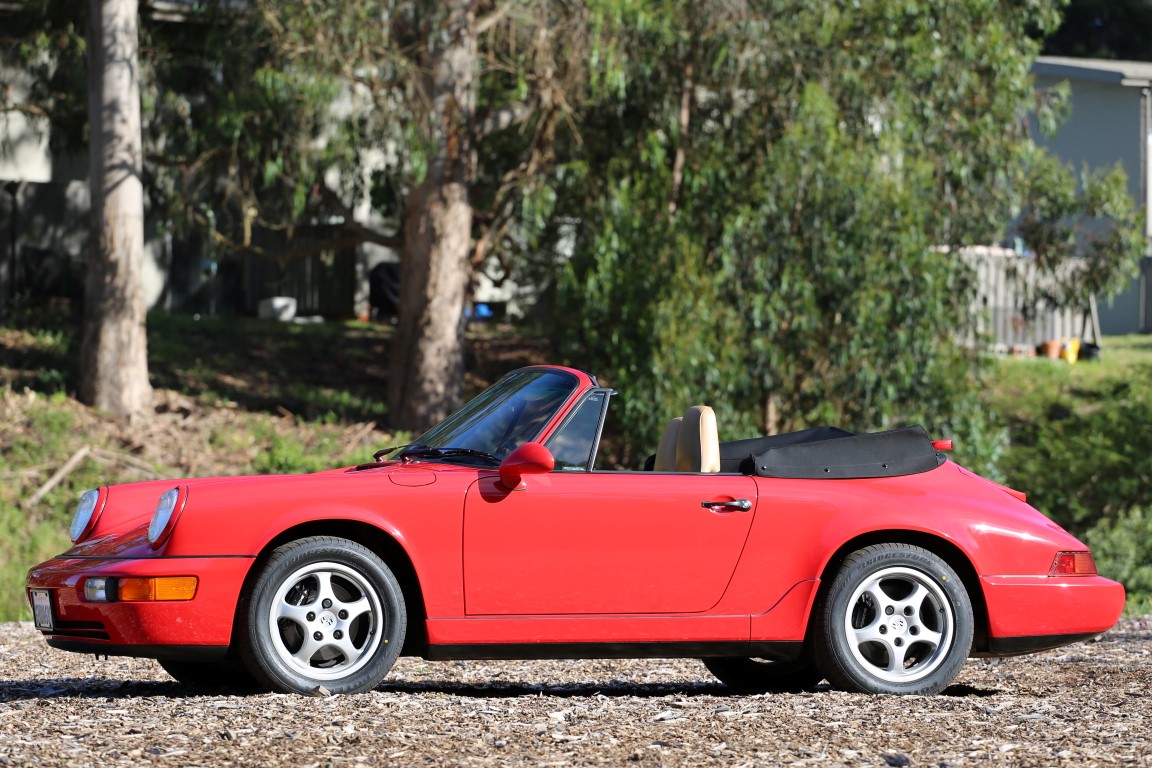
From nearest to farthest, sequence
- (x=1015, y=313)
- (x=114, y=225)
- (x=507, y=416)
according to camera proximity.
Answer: (x=507, y=416) < (x=114, y=225) < (x=1015, y=313)

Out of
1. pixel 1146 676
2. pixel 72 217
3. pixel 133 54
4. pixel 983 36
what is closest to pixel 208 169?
pixel 133 54

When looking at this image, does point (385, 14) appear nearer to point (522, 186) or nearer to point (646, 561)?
point (522, 186)

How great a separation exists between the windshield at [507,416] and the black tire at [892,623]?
4.48 feet

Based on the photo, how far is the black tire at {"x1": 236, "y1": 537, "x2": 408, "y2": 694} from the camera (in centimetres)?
602

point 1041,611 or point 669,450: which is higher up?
point 669,450

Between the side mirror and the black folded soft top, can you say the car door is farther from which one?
the black folded soft top

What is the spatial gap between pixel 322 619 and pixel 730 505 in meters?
1.66

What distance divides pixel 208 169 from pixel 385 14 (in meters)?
3.26

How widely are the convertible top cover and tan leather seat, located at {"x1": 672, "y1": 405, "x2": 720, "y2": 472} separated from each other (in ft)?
0.61

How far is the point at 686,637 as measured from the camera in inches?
252

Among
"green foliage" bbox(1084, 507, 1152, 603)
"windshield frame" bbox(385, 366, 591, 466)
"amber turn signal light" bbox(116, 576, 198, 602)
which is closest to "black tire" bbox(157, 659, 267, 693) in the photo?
"amber turn signal light" bbox(116, 576, 198, 602)

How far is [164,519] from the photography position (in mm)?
6035

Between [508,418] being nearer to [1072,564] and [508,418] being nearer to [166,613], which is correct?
[166,613]

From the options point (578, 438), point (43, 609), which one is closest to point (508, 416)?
point (578, 438)
